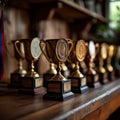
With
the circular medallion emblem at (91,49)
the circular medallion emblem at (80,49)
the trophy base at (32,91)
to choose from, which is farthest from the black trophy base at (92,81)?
the trophy base at (32,91)

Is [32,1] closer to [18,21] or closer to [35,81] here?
[18,21]

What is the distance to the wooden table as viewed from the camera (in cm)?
92

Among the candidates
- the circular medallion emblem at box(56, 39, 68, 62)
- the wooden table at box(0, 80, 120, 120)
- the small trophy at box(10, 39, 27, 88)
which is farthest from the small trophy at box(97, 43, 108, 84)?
the circular medallion emblem at box(56, 39, 68, 62)

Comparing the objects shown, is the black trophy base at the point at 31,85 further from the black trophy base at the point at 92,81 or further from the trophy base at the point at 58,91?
the black trophy base at the point at 92,81

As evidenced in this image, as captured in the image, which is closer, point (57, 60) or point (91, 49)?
point (57, 60)

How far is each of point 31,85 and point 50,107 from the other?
32 cm

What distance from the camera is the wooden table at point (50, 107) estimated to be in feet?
3.02

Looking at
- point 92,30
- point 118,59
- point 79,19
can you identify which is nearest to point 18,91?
point 118,59

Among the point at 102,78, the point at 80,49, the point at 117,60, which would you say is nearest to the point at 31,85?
the point at 80,49

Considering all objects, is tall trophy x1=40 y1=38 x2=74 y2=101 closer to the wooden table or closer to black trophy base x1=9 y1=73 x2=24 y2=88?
the wooden table

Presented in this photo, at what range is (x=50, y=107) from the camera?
104 cm

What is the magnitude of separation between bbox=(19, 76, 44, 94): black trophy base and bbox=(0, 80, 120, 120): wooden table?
0.14 feet

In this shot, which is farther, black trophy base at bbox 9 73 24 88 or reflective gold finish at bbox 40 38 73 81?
black trophy base at bbox 9 73 24 88

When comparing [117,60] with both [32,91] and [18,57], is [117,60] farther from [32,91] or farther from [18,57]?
[32,91]
